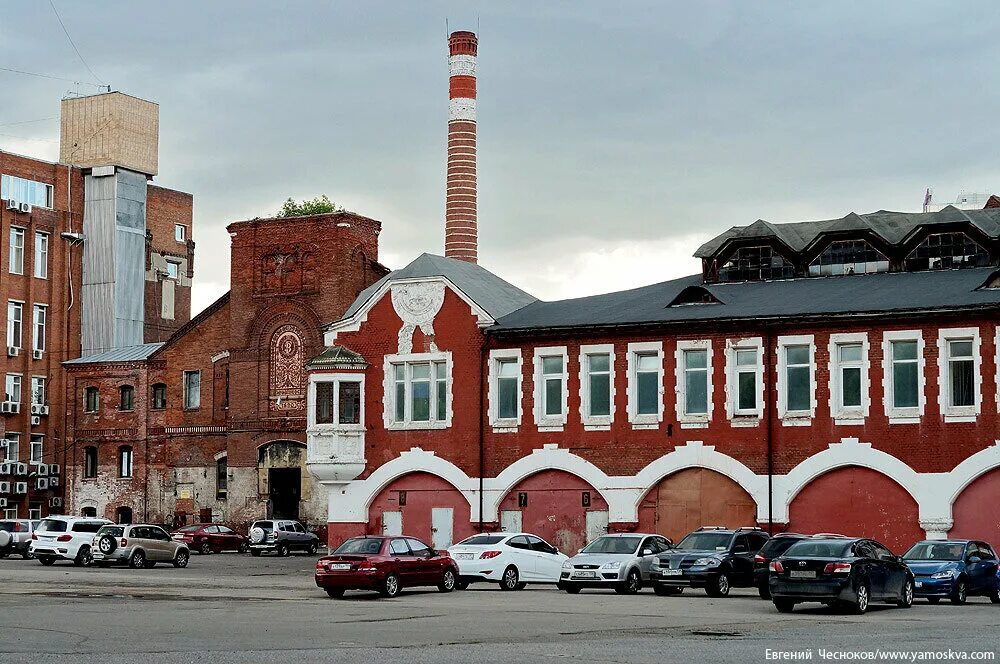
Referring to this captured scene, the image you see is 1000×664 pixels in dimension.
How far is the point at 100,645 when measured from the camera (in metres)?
19.2

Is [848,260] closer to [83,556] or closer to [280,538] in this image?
[280,538]

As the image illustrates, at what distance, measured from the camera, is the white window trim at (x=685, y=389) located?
4516 centimetres

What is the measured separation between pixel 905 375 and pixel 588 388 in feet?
32.1

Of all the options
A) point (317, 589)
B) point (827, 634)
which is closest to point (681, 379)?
point (317, 589)

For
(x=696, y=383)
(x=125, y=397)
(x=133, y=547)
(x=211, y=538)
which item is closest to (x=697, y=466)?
(x=696, y=383)

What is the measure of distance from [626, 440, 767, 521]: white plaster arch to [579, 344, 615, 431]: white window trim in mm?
1976

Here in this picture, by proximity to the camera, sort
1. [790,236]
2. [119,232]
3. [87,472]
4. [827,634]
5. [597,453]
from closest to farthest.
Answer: [827,634]
[597,453]
[790,236]
[87,472]
[119,232]

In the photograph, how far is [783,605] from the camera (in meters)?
27.8

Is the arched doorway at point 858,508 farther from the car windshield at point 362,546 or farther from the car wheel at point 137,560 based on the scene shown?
the car wheel at point 137,560

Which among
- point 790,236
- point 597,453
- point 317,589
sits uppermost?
point 790,236

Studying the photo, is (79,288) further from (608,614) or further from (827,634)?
(827,634)

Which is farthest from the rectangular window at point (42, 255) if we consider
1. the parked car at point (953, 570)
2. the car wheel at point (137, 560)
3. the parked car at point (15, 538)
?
the parked car at point (953, 570)

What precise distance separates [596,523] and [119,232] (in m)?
42.6

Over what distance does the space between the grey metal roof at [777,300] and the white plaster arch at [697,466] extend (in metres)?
3.98
